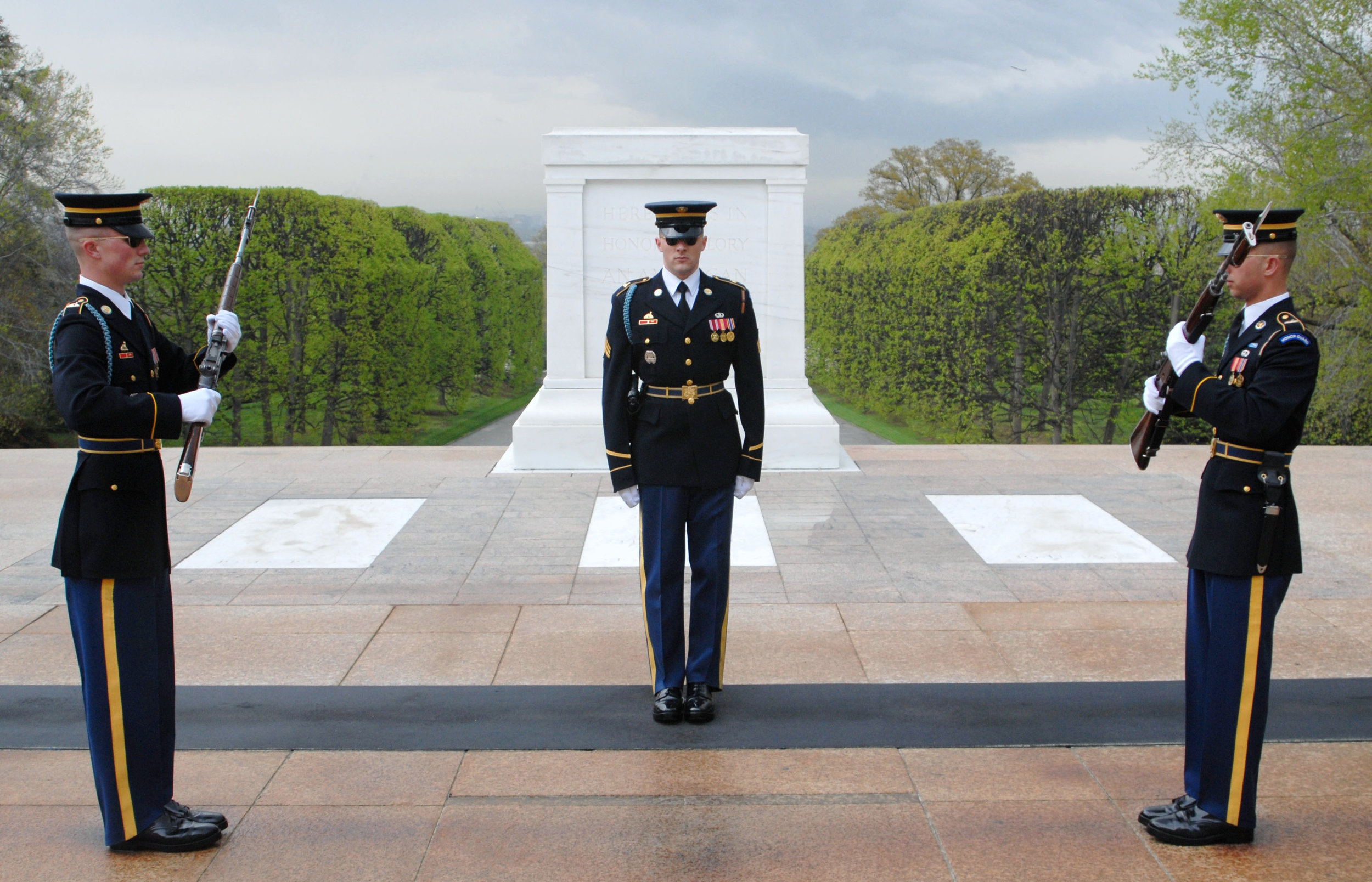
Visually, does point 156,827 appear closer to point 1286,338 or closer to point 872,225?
point 1286,338

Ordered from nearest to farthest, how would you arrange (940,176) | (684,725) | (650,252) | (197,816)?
(197,816)
(684,725)
(650,252)
(940,176)

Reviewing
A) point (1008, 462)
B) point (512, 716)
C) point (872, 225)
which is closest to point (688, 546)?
point (512, 716)

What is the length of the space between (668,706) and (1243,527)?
5.35 feet

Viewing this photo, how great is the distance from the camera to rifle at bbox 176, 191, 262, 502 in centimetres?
268

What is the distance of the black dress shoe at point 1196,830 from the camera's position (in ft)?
8.77

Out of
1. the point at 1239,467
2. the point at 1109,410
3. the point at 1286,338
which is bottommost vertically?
the point at 1109,410

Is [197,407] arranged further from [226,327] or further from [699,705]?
[699,705]

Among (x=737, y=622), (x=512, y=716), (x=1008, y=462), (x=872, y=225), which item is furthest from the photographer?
(x=872, y=225)

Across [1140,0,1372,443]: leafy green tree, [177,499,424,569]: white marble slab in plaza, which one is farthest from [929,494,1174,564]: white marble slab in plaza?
[1140,0,1372,443]: leafy green tree

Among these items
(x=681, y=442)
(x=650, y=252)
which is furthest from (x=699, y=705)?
(x=650, y=252)

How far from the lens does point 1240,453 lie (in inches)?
106

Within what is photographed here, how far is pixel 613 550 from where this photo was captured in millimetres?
5406

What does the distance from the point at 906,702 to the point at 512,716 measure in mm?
1194

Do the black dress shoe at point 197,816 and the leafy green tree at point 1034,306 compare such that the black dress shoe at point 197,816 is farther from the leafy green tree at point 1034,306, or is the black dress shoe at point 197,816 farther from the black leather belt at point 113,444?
the leafy green tree at point 1034,306
